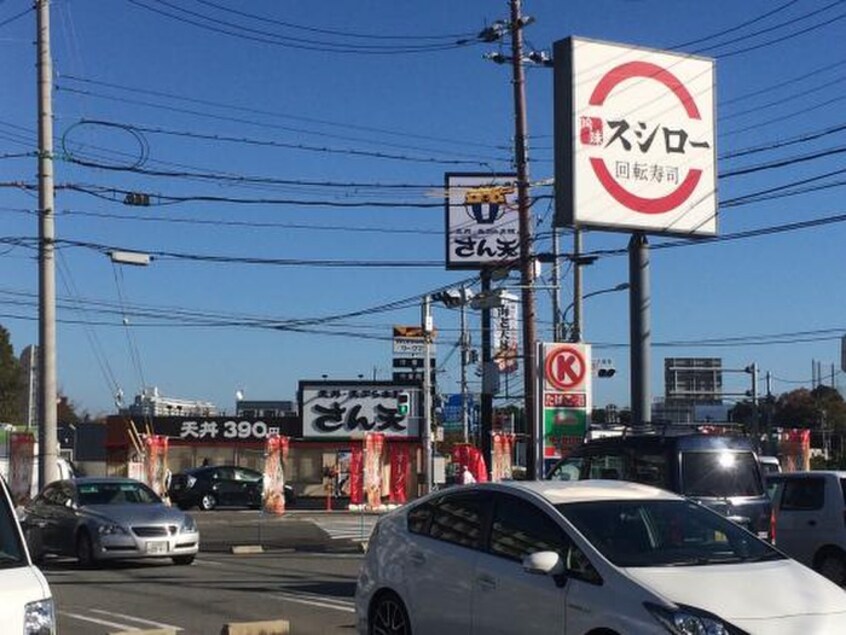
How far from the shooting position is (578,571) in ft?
22.5

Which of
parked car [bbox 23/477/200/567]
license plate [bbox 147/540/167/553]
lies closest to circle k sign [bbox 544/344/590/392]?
parked car [bbox 23/477/200/567]

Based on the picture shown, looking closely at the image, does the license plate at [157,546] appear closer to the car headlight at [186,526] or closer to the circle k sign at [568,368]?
the car headlight at [186,526]

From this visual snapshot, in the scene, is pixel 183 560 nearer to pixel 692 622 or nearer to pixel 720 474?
pixel 720 474

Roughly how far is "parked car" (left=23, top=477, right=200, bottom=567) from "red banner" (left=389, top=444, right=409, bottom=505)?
25.4 metres

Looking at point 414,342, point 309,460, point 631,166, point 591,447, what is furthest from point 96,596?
point 309,460

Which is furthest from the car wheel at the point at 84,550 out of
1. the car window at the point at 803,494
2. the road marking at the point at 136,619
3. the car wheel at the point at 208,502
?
the car wheel at the point at 208,502

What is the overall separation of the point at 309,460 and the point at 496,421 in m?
32.0

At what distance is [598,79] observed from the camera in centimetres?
2081

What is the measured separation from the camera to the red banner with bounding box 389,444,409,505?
44.4 m

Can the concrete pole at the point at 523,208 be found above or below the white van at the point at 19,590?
above

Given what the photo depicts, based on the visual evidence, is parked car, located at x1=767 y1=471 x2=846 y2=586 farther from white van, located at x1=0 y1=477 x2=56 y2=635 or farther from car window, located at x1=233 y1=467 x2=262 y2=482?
car window, located at x1=233 y1=467 x2=262 y2=482

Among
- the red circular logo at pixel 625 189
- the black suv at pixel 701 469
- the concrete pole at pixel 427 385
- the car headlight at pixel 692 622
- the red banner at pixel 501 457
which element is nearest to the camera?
the car headlight at pixel 692 622

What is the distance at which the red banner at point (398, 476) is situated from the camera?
44384 mm

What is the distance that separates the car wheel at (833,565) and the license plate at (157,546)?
31.6 feet
